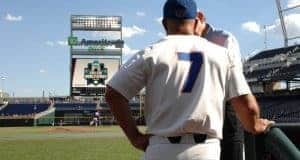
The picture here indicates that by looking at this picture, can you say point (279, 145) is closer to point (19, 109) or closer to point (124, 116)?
point (124, 116)

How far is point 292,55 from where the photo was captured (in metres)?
43.0

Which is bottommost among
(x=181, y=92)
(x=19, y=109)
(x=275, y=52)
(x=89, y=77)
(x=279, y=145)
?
(x=19, y=109)

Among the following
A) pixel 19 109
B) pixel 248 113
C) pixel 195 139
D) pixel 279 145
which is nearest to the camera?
pixel 279 145

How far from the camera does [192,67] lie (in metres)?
3.33

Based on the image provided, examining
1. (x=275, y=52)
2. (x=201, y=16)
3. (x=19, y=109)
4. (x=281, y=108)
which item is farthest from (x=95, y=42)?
(x=201, y=16)

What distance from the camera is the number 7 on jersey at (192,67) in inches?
131

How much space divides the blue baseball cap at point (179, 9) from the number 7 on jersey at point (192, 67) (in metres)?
0.21

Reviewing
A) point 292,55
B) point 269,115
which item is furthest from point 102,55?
point 269,115

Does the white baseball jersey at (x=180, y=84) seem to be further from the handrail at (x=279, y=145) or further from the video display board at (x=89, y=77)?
the video display board at (x=89, y=77)

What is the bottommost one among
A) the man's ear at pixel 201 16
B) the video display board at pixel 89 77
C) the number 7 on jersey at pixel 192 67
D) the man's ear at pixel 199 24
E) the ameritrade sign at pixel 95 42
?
the number 7 on jersey at pixel 192 67

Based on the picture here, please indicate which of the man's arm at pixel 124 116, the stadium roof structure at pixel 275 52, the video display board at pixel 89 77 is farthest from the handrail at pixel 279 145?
the video display board at pixel 89 77

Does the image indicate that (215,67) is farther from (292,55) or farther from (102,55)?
(102,55)

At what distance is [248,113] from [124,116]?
0.66m

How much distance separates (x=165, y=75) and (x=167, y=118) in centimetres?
23
